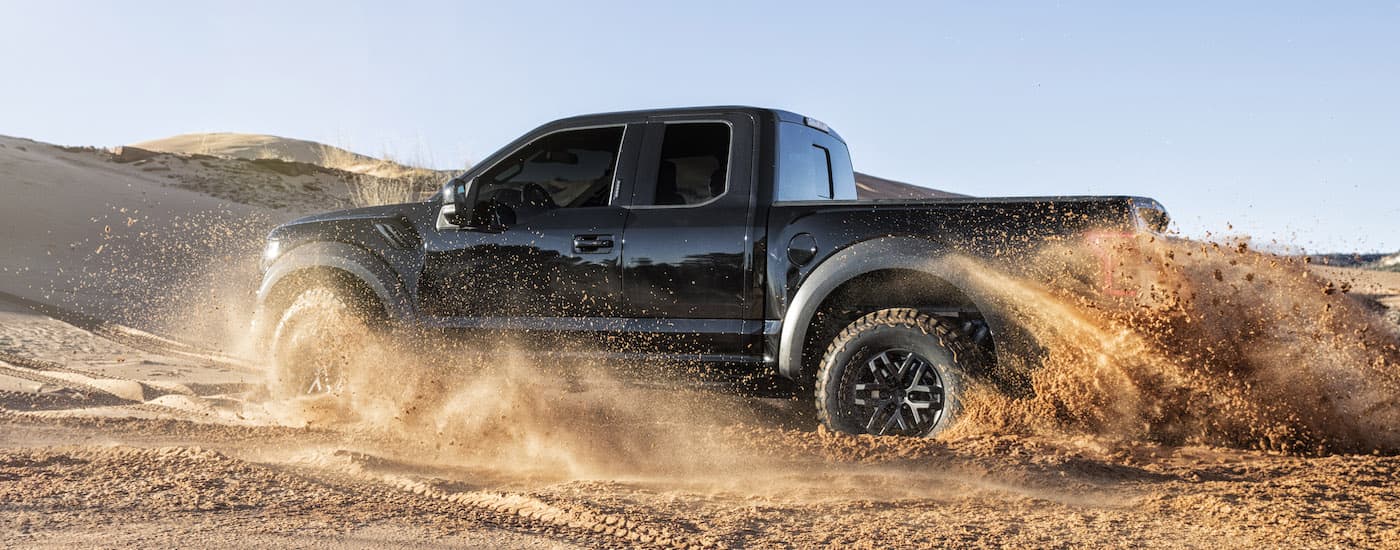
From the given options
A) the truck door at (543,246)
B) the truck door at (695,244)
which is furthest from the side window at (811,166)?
the truck door at (543,246)

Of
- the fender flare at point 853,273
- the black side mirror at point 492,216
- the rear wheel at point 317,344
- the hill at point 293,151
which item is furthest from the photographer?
the hill at point 293,151

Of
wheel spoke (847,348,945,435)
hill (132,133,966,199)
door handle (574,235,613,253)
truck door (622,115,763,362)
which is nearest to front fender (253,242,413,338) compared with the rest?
door handle (574,235,613,253)

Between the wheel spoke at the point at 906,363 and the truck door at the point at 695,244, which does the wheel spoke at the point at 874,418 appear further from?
the truck door at the point at 695,244

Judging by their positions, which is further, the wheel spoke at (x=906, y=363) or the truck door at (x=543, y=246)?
the truck door at (x=543, y=246)

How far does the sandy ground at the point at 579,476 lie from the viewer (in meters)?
3.69

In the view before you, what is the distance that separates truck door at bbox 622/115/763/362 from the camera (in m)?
5.29

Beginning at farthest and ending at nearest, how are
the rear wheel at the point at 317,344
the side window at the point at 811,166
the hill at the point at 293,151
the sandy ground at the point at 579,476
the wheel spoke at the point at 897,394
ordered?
the hill at the point at 293,151, the rear wheel at the point at 317,344, the side window at the point at 811,166, the wheel spoke at the point at 897,394, the sandy ground at the point at 579,476

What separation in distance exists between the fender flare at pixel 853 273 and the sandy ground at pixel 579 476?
46 centimetres

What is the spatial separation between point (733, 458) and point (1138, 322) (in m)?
1.87

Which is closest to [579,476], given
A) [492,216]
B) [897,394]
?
[897,394]

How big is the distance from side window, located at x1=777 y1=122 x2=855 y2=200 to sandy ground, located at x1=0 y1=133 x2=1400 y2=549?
3.91 ft

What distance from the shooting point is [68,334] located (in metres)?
9.55

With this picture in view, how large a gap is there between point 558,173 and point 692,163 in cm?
90

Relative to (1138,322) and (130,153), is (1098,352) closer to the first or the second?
(1138,322)
